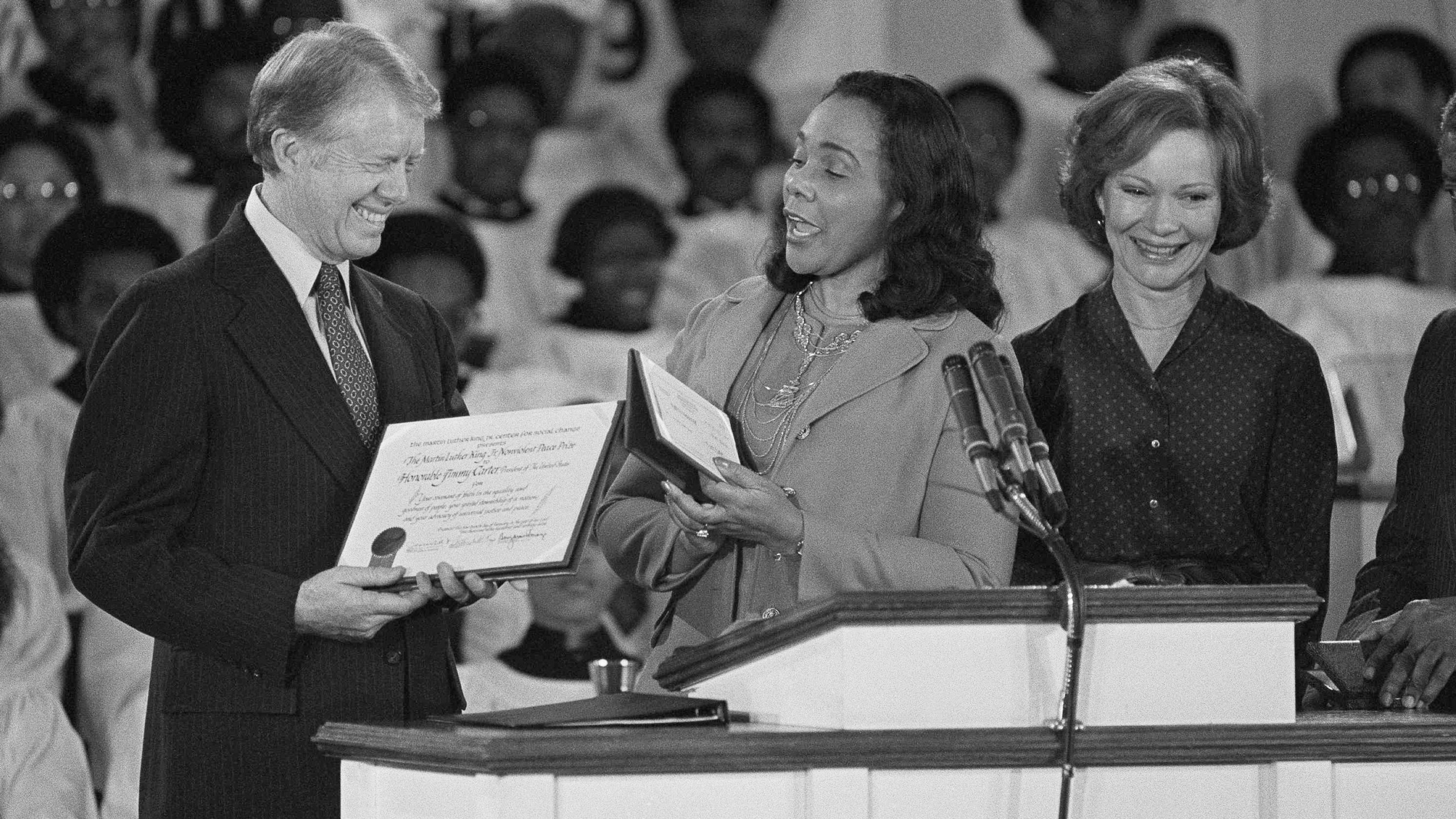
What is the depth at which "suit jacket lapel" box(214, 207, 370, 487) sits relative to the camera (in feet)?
9.00

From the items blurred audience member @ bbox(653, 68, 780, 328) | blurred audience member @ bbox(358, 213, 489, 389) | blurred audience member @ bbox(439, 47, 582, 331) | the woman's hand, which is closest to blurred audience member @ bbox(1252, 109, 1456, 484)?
blurred audience member @ bbox(653, 68, 780, 328)

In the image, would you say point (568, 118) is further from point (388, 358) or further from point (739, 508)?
point (739, 508)

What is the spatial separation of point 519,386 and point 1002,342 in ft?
11.7

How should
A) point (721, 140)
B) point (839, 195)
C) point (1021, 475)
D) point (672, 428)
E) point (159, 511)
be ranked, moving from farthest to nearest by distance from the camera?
point (721, 140), point (839, 195), point (159, 511), point (672, 428), point (1021, 475)

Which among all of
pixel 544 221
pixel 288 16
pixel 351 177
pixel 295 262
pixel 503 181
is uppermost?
pixel 288 16

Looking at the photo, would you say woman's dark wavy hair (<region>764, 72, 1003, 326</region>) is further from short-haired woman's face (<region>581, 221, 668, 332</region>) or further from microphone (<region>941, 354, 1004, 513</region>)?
short-haired woman's face (<region>581, 221, 668, 332</region>)

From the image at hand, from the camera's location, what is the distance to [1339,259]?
6.84 meters

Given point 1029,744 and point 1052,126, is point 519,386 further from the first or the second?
point 1029,744

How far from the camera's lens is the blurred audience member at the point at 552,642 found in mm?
5945

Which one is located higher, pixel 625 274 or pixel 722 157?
pixel 722 157

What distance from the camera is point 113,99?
6055 millimetres

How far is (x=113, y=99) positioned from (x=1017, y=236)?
3039 millimetres

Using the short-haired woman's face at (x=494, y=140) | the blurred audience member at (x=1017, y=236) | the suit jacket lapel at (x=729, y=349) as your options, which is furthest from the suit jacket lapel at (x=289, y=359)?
the blurred audience member at (x=1017, y=236)

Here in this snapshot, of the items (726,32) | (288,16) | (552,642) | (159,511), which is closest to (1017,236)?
(726,32)
